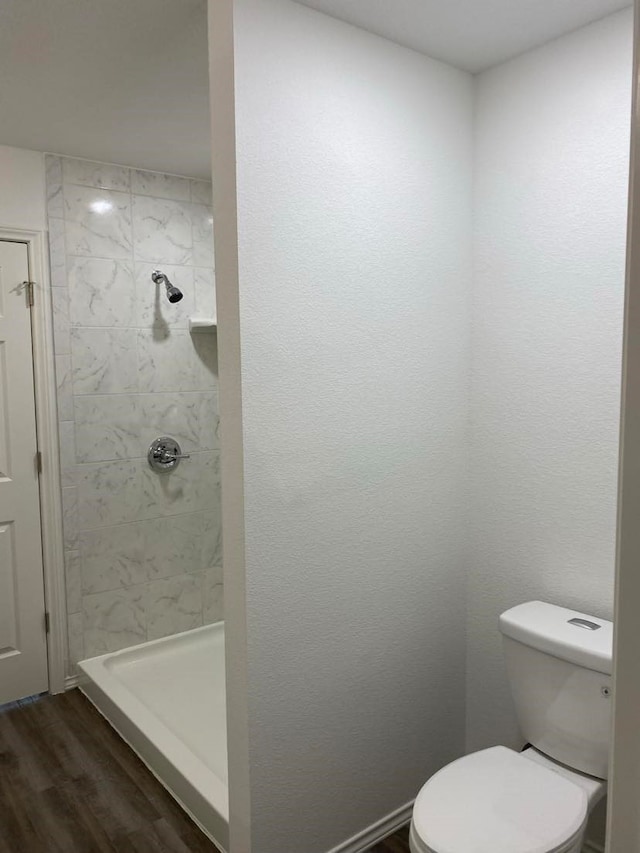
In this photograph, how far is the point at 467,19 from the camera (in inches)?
69.7

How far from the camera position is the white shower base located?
7.13ft

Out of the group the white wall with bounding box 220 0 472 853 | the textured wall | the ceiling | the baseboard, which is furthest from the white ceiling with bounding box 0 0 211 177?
the baseboard

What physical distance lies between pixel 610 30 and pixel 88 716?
311 centimetres

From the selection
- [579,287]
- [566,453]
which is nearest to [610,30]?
[579,287]

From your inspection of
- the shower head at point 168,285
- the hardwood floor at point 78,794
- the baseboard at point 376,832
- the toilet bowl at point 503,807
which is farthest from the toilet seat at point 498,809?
the shower head at point 168,285

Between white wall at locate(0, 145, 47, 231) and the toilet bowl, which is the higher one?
white wall at locate(0, 145, 47, 231)

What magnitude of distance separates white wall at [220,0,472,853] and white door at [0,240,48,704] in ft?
5.13

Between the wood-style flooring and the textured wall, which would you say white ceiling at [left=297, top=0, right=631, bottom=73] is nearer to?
the textured wall

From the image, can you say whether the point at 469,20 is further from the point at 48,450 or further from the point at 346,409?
the point at 48,450

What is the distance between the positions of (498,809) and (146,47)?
7.53ft

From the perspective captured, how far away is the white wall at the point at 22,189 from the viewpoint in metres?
2.77

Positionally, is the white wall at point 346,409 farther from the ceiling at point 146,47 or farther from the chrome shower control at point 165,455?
the chrome shower control at point 165,455

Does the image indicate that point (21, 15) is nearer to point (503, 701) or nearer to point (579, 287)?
point (579, 287)

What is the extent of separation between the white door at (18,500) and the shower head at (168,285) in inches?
22.2
